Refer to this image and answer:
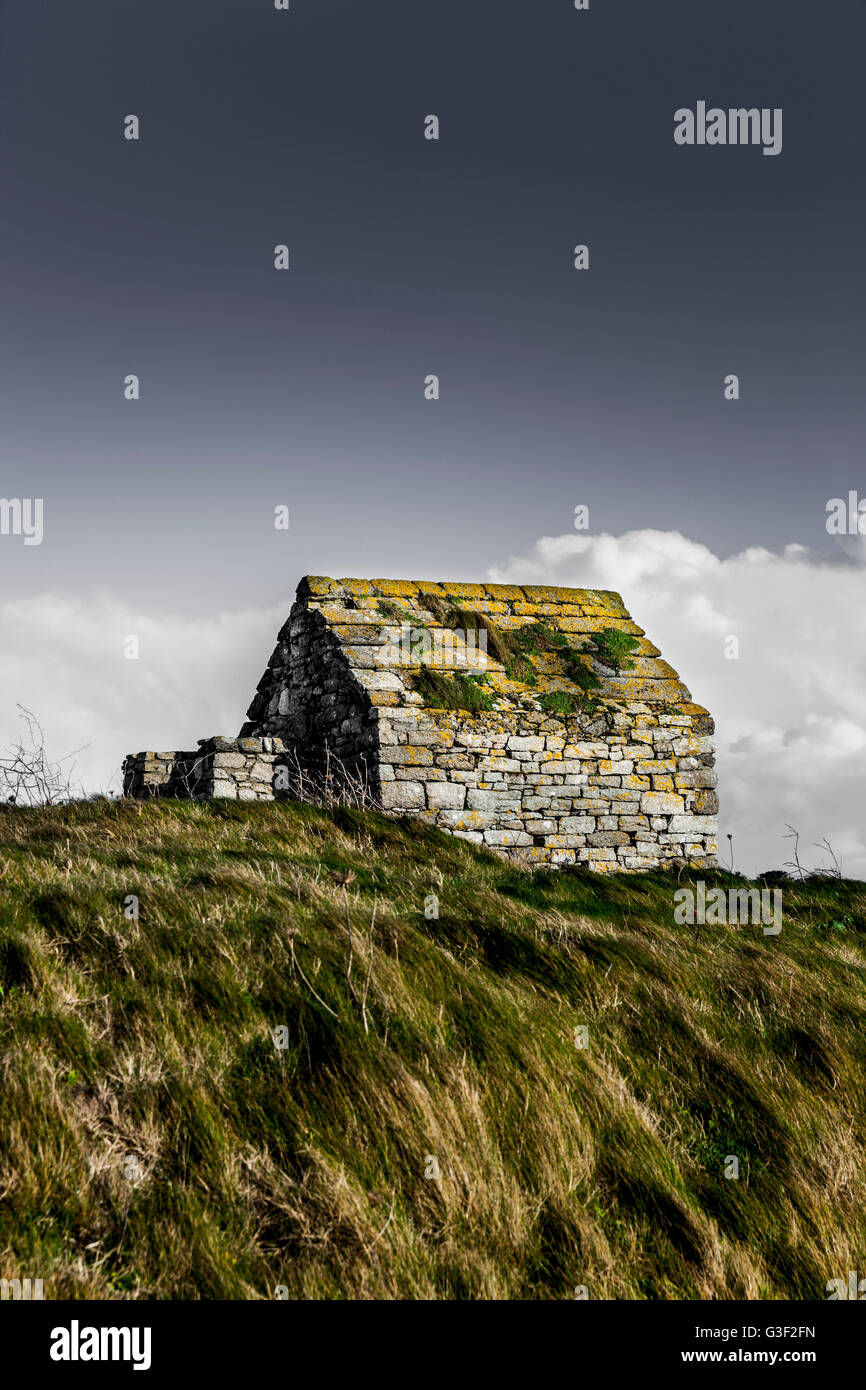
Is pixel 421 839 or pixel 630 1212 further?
pixel 421 839

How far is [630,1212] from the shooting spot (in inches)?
142

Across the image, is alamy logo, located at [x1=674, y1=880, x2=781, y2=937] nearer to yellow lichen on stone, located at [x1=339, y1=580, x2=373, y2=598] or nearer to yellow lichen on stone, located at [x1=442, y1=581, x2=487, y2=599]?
yellow lichen on stone, located at [x1=442, y1=581, x2=487, y2=599]

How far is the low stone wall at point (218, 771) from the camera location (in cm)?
1143

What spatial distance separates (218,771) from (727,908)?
6180 millimetres

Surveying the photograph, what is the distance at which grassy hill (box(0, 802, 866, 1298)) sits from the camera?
306cm

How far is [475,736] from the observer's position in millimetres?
11336

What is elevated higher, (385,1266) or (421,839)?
(421,839)

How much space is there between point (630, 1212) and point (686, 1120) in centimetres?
78
